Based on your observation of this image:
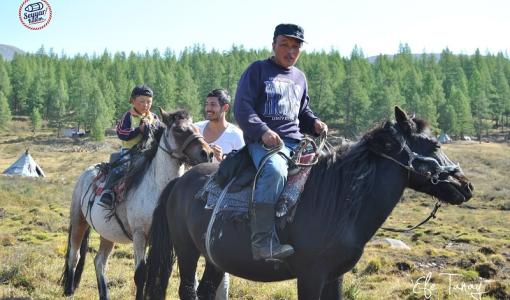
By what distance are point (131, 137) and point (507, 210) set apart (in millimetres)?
32891

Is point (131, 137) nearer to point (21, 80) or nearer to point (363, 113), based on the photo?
point (363, 113)

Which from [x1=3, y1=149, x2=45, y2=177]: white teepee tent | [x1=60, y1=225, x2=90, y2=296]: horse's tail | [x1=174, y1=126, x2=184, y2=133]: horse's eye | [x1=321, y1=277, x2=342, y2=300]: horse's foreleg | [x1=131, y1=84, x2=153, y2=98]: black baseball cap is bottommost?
[x1=3, y1=149, x2=45, y2=177]: white teepee tent

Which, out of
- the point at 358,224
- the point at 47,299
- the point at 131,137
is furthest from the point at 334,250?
the point at 47,299

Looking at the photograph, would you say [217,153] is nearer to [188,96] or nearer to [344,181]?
[344,181]

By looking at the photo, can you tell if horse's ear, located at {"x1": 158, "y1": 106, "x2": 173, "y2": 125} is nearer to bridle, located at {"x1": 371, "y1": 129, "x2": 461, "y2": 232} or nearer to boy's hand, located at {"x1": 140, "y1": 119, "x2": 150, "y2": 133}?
boy's hand, located at {"x1": 140, "y1": 119, "x2": 150, "y2": 133}

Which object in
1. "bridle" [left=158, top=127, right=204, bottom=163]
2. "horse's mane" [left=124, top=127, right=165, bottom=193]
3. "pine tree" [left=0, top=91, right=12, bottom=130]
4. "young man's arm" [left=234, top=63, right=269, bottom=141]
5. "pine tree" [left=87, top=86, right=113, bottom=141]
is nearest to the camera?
"young man's arm" [left=234, top=63, right=269, bottom=141]

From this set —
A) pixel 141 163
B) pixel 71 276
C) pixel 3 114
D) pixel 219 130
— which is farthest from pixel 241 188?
pixel 3 114

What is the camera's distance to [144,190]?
659 centimetres

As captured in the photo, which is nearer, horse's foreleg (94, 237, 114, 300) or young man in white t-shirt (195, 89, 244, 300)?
young man in white t-shirt (195, 89, 244, 300)

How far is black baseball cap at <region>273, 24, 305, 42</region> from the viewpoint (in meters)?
4.41

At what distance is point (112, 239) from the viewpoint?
23.5ft

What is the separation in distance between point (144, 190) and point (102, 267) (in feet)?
5.76

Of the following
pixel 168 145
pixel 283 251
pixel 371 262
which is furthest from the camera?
pixel 371 262

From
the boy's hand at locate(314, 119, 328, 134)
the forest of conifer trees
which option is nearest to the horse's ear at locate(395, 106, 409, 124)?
the boy's hand at locate(314, 119, 328, 134)
